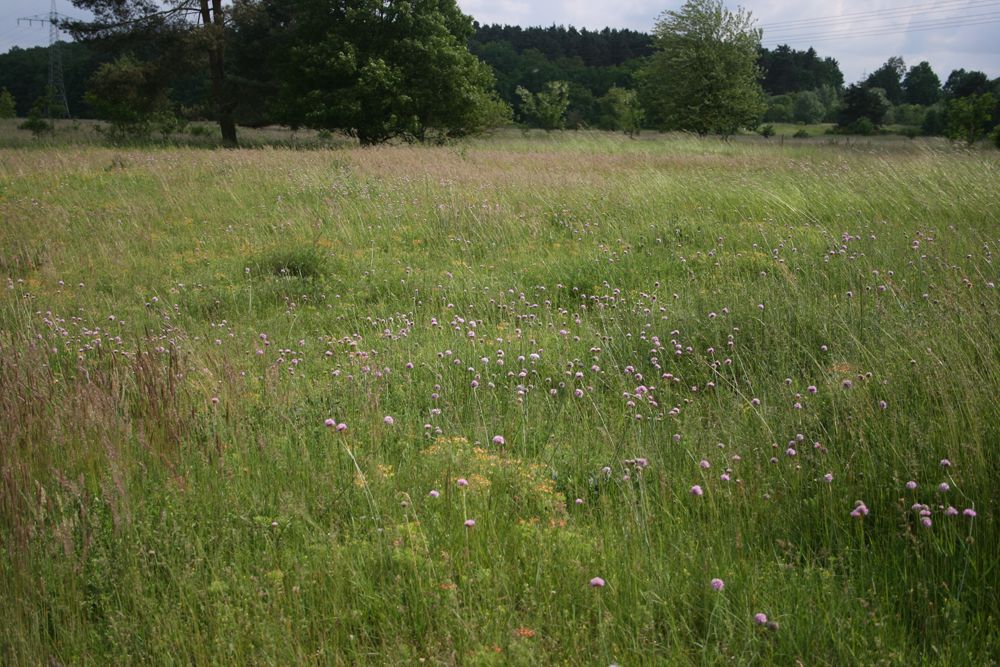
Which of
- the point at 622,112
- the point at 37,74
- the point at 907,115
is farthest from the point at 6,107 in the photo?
the point at 907,115

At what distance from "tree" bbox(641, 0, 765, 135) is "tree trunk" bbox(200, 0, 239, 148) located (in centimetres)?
2516

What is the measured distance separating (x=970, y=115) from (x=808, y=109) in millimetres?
59953

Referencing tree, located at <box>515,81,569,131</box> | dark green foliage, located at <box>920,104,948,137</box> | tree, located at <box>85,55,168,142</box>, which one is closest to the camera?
tree, located at <box>85,55,168,142</box>

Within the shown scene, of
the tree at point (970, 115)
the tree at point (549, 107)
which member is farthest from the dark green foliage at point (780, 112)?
the tree at point (970, 115)

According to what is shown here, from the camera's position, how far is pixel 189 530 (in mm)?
2645

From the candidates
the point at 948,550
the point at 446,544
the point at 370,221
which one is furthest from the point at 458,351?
the point at 370,221

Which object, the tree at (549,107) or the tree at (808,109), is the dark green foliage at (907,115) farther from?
the tree at (549,107)

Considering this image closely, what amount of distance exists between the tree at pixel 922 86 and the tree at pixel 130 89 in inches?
3990

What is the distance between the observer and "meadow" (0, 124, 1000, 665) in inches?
86.4

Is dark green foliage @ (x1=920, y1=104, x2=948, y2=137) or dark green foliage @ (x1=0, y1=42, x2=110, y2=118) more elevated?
dark green foliage @ (x1=0, y1=42, x2=110, y2=118)

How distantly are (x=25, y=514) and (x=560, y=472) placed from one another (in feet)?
7.40

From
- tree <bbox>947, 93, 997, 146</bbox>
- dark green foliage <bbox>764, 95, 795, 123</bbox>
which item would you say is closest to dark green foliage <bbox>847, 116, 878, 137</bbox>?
tree <bbox>947, 93, 997, 146</bbox>

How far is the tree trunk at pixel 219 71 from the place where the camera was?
28703 millimetres

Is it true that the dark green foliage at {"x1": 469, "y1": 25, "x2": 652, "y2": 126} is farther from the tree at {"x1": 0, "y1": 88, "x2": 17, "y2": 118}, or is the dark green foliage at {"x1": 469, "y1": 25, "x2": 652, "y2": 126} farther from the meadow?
the meadow
